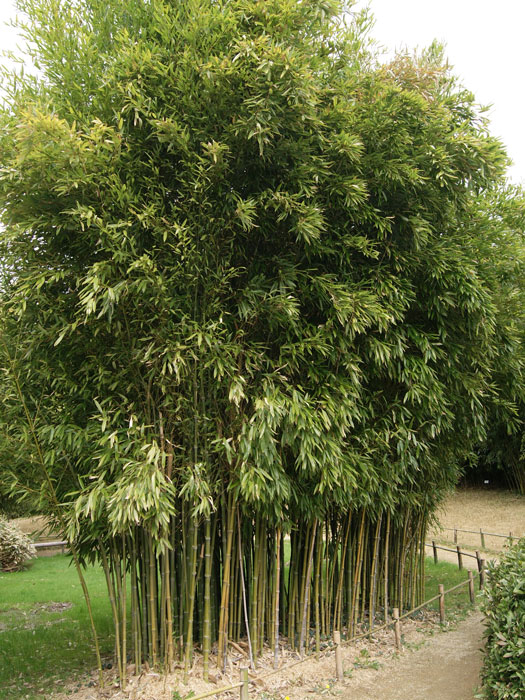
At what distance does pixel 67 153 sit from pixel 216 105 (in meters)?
0.98

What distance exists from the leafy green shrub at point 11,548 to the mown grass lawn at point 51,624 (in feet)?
1.31

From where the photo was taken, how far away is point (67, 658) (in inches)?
193

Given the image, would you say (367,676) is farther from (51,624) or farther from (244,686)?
(51,624)

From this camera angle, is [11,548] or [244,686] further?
[11,548]

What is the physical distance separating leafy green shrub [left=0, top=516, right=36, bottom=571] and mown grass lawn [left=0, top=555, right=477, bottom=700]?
400 millimetres

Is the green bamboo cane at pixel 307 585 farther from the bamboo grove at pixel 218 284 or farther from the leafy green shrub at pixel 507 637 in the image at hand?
the leafy green shrub at pixel 507 637

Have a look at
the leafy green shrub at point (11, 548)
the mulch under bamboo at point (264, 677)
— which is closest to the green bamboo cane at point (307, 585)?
the mulch under bamboo at point (264, 677)

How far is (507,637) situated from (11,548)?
379 inches

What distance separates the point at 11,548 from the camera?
10.2 m

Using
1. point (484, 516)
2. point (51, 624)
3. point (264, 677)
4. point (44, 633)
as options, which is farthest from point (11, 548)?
point (484, 516)

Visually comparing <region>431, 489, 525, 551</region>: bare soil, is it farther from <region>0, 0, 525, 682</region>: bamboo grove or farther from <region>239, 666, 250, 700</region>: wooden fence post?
<region>239, 666, 250, 700</region>: wooden fence post

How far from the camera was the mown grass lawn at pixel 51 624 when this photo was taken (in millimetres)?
4438

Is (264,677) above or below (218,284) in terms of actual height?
below

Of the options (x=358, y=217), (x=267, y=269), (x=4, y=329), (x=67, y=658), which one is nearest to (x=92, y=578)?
(x=67, y=658)
